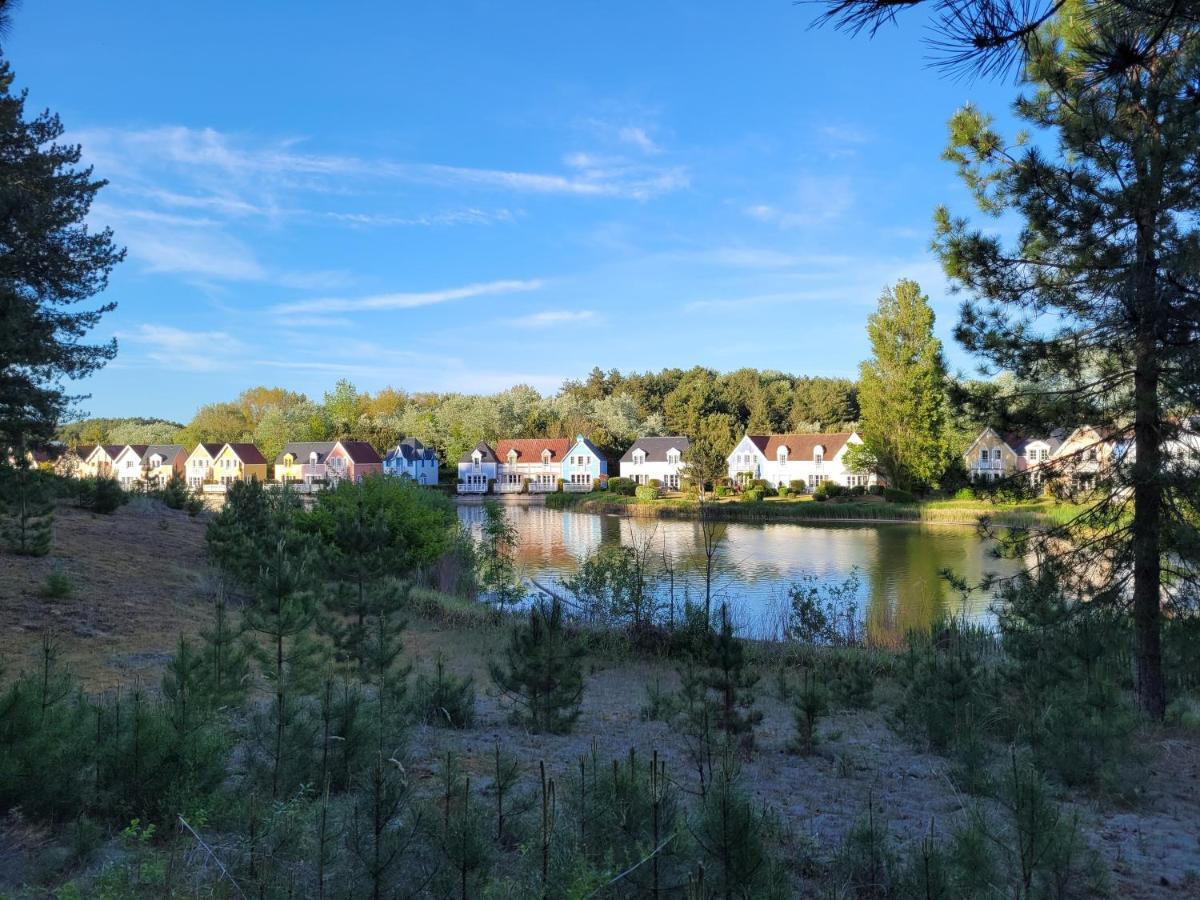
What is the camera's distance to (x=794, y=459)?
6681cm

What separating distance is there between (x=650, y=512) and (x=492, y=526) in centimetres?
3070

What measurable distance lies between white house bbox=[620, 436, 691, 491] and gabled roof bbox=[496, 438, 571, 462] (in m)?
6.21

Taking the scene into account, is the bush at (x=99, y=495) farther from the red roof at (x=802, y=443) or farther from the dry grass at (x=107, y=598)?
the red roof at (x=802, y=443)

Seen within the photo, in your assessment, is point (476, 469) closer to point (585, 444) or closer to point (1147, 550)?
point (585, 444)

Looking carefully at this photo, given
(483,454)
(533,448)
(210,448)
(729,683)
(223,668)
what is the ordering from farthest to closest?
(210,448), (533,448), (483,454), (729,683), (223,668)

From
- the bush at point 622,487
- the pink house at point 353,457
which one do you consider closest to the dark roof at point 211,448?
the pink house at point 353,457

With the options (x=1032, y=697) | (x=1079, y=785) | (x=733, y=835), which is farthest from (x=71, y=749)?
(x=1032, y=697)

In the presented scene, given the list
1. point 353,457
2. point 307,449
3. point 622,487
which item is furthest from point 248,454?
point 622,487

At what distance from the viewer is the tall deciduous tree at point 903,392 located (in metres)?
47.5

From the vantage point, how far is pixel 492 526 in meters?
18.9

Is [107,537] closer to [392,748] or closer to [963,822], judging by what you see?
[392,748]

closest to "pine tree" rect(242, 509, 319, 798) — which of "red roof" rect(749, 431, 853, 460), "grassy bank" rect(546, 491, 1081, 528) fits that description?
"grassy bank" rect(546, 491, 1081, 528)

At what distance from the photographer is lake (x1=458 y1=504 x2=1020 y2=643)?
16873 mm

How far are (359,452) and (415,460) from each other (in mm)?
5622
